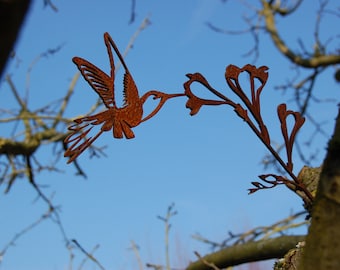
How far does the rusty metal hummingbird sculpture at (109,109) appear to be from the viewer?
56cm

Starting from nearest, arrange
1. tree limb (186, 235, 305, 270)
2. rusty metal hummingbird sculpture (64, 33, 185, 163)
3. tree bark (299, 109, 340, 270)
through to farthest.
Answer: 1. tree bark (299, 109, 340, 270)
2. rusty metal hummingbird sculpture (64, 33, 185, 163)
3. tree limb (186, 235, 305, 270)

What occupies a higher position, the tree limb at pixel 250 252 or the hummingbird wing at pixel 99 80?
the tree limb at pixel 250 252

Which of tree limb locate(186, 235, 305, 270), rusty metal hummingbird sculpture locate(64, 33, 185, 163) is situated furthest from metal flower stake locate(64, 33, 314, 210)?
tree limb locate(186, 235, 305, 270)

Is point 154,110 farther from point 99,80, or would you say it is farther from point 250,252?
point 250,252

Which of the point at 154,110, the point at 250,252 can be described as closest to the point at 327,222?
the point at 154,110

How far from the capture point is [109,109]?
1.94 feet

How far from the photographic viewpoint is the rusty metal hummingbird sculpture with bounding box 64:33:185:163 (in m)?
0.56

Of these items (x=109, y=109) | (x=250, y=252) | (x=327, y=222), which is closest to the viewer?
(x=327, y=222)

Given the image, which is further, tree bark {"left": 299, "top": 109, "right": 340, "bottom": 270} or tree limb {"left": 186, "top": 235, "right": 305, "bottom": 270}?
tree limb {"left": 186, "top": 235, "right": 305, "bottom": 270}

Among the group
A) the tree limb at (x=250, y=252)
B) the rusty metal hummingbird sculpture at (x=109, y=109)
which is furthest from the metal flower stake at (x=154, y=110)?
the tree limb at (x=250, y=252)

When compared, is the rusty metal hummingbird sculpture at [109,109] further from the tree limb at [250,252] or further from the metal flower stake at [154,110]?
the tree limb at [250,252]

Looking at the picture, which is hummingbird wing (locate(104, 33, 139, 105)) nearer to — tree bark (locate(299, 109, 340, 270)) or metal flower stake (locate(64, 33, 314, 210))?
metal flower stake (locate(64, 33, 314, 210))

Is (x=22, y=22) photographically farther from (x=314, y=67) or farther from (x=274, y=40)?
(x=274, y=40)

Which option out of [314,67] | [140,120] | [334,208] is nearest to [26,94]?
[314,67]
